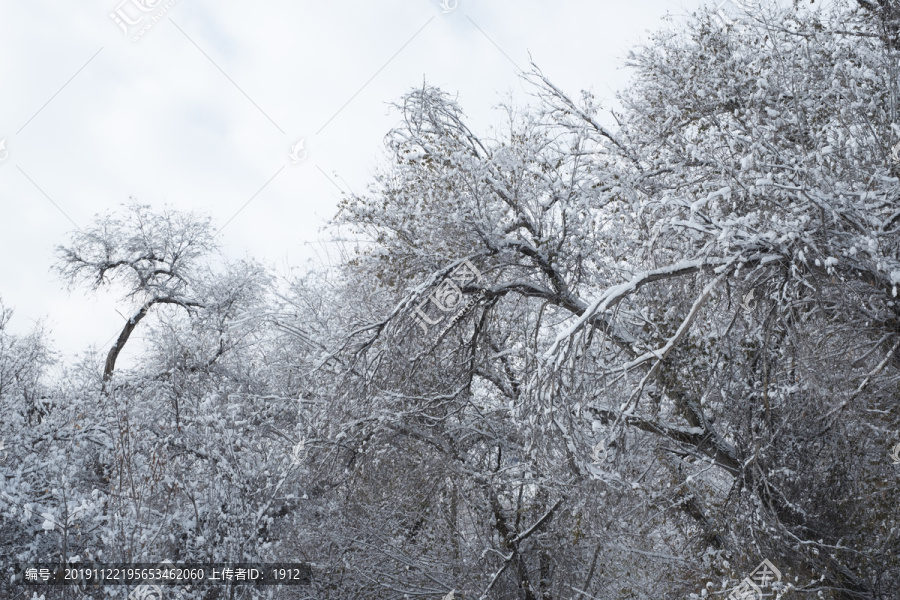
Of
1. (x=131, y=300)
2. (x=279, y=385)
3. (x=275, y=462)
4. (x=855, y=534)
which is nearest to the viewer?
(x=855, y=534)

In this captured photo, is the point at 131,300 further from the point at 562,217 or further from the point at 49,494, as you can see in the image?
the point at 562,217

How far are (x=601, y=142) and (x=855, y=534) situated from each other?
5332 millimetres

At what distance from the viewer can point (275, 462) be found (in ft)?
26.5

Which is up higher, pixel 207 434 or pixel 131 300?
pixel 131 300

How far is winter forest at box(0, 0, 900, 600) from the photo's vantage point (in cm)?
573

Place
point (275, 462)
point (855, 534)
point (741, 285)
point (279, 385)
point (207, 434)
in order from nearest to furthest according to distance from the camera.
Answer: point (741, 285) < point (855, 534) < point (207, 434) < point (275, 462) < point (279, 385)

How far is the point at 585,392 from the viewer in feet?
19.7

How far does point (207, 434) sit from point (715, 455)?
17.7 ft

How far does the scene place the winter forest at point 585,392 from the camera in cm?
573

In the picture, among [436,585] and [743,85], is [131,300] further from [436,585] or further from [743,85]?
[743,85]

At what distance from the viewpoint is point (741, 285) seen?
5406 mm

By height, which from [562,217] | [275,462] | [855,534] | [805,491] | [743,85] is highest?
[743,85]

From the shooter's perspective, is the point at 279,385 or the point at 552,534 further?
the point at 279,385

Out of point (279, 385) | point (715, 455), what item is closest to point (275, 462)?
point (279, 385)
